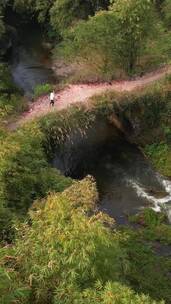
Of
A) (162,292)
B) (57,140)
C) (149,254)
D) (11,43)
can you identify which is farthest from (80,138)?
(11,43)

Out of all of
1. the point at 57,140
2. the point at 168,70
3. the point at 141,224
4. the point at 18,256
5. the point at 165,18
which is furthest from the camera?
the point at 165,18

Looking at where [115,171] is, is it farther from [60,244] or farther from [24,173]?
[60,244]

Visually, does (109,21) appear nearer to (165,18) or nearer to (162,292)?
(165,18)

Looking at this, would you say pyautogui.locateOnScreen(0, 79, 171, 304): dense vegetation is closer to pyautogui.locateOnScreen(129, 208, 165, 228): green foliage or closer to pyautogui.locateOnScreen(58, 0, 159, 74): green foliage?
pyautogui.locateOnScreen(129, 208, 165, 228): green foliage

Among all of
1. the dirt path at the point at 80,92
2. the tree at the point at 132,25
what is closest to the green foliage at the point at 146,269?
the dirt path at the point at 80,92

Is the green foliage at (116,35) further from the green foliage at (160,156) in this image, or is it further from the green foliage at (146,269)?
the green foliage at (146,269)

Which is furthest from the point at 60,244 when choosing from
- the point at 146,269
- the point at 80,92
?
the point at 80,92
